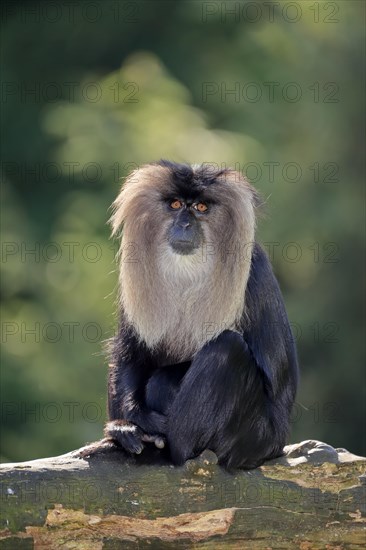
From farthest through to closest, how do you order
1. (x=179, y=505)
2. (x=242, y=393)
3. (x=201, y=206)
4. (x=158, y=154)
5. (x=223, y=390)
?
(x=158, y=154) < (x=201, y=206) < (x=242, y=393) < (x=223, y=390) < (x=179, y=505)

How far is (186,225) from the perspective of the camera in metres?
9.16

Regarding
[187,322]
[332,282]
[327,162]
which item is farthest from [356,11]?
[187,322]

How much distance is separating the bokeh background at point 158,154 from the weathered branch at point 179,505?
33.1 ft

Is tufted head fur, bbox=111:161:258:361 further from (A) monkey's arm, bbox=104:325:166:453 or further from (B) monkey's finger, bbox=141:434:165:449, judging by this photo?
(B) monkey's finger, bbox=141:434:165:449

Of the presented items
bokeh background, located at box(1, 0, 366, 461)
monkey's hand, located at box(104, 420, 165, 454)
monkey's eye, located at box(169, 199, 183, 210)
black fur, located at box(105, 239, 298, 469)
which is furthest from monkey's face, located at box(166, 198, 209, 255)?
bokeh background, located at box(1, 0, 366, 461)

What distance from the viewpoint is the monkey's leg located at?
869 centimetres

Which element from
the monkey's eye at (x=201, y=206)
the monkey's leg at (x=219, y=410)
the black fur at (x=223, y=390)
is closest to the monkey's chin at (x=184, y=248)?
the monkey's eye at (x=201, y=206)

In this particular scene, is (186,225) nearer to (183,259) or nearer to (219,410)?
(183,259)

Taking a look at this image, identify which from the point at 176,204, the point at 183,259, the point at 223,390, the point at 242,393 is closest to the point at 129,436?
the point at 223,390

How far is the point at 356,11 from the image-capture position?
2330 centimetres

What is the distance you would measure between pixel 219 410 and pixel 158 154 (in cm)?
1013

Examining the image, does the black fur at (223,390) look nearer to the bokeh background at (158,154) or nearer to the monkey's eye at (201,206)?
the monkey's eye at (201,206)

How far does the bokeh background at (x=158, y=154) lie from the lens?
1886 cm

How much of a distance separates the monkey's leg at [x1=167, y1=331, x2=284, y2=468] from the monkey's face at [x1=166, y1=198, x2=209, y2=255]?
77cm
